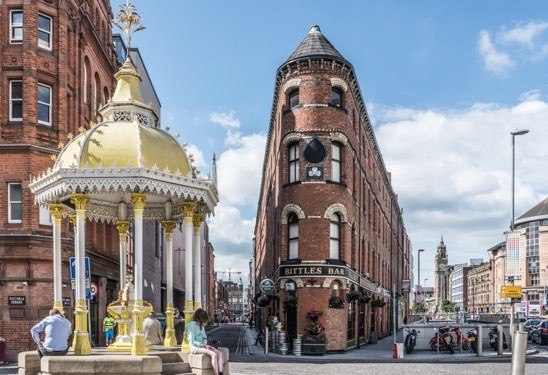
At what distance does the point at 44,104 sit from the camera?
2961 cm

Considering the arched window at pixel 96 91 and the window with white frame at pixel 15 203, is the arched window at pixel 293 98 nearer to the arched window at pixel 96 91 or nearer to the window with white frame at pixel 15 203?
the arched window at pixel 96 91

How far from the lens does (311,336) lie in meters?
31.6

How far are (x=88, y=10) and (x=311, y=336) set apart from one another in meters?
20.4

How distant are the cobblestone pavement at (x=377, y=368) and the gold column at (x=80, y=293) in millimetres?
7542

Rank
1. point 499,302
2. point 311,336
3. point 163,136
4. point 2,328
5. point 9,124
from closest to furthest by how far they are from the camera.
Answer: point 163,136
point 2,328
point 9,124
point 311,336
point 499,302

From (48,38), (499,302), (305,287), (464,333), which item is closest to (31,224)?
(48,38)

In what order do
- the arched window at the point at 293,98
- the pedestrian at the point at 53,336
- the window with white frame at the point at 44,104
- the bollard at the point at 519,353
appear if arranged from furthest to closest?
the arched window at the point at 293,98
the window with white frame at the point at 44,104
the pedestrian at the point at 53,336
the bollard at the point at 519,353

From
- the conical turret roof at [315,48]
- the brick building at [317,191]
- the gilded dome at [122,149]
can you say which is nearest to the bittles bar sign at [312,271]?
the brick building at [317,191]

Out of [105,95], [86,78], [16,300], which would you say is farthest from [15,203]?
[105,95]

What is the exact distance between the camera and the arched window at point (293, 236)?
33656mm

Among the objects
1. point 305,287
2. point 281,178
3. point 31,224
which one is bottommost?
point 305,287

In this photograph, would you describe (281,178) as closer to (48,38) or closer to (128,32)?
(48,38)

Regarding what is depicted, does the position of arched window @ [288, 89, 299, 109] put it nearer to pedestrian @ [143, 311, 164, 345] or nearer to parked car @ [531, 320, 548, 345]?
pedestrian @ [143, 311, 164, 345]

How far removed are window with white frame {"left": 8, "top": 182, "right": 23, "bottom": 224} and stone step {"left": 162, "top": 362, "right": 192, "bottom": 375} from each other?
16.1 m
